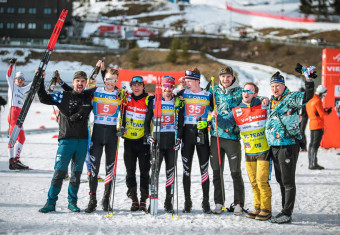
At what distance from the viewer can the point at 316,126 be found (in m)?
9.30

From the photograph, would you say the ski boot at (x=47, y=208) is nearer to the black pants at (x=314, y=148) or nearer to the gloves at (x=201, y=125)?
the gloves at (x=201, y=125)

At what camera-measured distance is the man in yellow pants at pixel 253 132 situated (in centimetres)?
505

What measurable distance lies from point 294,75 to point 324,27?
43800 mm

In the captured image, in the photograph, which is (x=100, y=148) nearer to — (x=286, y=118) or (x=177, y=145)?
(x=177, y=145)

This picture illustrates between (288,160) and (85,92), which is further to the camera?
(85,92)

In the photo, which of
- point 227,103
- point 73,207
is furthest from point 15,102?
point 227,103

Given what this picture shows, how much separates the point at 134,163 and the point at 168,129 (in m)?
0.76

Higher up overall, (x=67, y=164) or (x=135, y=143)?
(x=135, y=143)

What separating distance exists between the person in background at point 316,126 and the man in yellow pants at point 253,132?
4505mm

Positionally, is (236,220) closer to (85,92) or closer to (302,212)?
(302,212)

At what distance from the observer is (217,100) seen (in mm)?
5523

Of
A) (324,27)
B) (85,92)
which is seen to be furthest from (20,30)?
(324,27)

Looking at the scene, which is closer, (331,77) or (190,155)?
(190,155)

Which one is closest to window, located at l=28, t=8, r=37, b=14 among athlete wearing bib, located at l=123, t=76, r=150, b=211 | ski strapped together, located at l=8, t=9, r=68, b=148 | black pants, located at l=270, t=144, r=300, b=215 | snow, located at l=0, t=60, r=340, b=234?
snow, located at l=0, t=60, r=340, b=234
